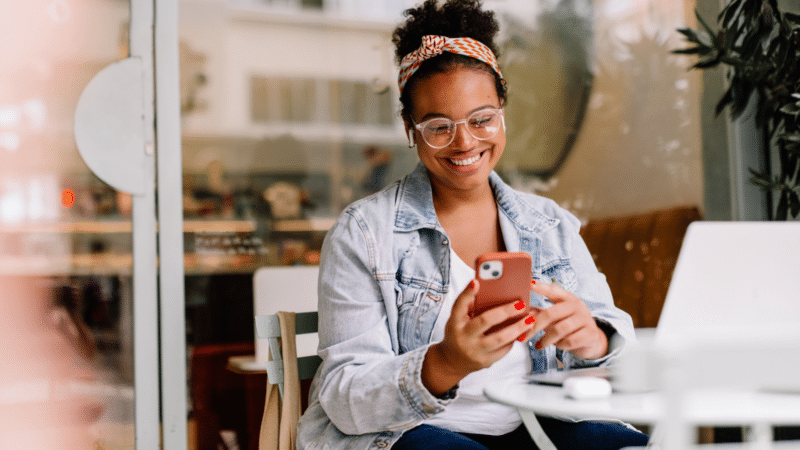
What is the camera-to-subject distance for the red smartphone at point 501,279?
1.07m

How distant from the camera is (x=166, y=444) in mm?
1952

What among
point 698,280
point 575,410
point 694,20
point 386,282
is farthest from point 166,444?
point 694,20

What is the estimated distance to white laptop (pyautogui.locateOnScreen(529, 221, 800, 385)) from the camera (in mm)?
975

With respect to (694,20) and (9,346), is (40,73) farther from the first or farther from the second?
(694,20)

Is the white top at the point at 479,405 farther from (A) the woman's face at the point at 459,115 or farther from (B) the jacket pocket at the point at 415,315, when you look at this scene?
(A) the woman's face at the point at 459,115

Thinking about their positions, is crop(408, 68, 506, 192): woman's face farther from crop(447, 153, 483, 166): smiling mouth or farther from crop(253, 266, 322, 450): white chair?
crop(253, 266, 322, 450): white chair

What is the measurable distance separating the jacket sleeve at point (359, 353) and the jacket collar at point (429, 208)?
119 millimetres

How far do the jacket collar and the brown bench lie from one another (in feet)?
5.56

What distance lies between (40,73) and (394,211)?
133 cm

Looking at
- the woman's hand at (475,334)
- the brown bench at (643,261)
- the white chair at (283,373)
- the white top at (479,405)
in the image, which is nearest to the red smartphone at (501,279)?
the woman's hand at (475,334)

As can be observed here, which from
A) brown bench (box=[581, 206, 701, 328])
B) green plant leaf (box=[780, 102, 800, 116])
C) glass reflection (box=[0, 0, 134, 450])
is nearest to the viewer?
glass reflection (box=[0, 0, 134, 450])

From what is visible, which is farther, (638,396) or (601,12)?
(601,12)

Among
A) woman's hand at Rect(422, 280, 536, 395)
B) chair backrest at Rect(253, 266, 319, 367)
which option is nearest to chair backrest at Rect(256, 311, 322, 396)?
woman's hand at Rect(422, 280, 536, 395)

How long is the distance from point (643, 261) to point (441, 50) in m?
2.09
